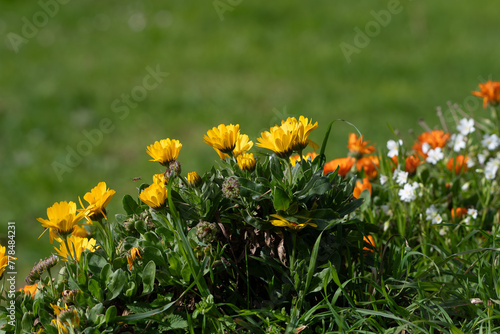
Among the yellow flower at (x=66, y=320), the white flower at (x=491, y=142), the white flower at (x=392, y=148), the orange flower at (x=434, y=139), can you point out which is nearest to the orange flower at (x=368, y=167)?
the white flower at (x=392, y=148)

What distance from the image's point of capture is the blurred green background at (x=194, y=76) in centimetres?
474

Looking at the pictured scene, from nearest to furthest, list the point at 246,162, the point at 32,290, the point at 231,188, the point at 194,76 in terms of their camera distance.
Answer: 1. the point at 231,188
2. the point at 246,162
3. the point at 32,290
4. the point at 194,76

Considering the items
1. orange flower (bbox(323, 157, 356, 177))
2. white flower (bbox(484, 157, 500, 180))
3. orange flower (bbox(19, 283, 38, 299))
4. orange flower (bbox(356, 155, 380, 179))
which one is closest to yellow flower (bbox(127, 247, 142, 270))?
orange flower (bbox(19, 283, 38, 299))

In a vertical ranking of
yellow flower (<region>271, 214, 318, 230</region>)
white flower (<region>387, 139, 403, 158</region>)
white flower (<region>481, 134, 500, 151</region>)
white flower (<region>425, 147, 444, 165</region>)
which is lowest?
white flower (<region>481, 134, 500, 151</region>)

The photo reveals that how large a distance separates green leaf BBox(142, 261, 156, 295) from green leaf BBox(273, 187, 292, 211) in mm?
332

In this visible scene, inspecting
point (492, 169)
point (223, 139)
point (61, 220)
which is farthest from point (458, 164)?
point (61, 220)

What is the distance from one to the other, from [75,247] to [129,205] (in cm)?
20

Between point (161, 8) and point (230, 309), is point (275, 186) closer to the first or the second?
point (230, 309)

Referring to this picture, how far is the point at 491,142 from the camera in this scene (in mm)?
2447

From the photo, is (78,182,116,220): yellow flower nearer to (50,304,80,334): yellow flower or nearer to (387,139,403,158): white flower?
(50,304,80,334): yellow flower

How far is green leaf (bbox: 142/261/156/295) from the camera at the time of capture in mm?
1421

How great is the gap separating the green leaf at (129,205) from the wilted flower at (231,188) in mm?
326

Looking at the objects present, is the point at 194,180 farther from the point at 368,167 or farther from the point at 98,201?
the point at 368,167

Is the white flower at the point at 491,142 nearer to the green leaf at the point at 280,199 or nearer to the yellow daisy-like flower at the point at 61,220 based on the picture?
the green leaf at the point at 280,199
